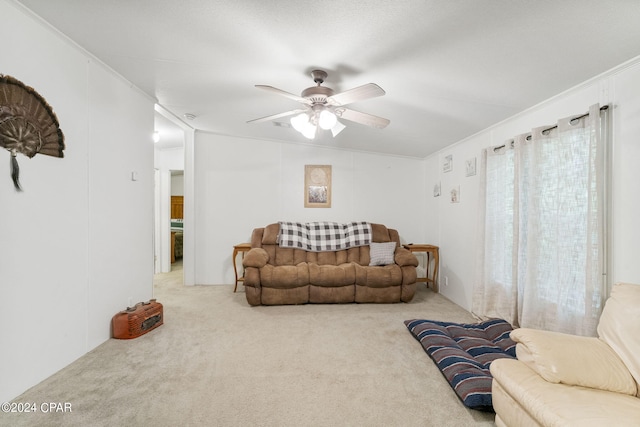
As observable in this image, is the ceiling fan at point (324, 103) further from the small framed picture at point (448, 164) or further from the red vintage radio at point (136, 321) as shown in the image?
the red vintage radio at point (136, 321)

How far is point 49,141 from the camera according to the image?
1938mm

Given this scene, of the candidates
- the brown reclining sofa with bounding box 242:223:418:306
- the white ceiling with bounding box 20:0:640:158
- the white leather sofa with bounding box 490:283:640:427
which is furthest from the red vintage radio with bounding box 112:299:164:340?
the white leather sofa with bounding box 490:283:640:427

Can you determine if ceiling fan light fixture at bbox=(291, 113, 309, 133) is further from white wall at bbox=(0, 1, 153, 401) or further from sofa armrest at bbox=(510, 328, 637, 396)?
sofa armrest at bbox=(510, 328, 637, 396)

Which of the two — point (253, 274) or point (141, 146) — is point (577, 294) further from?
point (141, 146)

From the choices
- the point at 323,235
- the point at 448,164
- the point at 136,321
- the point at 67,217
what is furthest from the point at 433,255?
the point at 67,217

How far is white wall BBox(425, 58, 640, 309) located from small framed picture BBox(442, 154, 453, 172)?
3.9 inches

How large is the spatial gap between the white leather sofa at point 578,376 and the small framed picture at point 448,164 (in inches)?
105

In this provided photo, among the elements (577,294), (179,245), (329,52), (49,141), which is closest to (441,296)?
(577,294)

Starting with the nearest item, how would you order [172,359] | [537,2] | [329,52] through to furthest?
[537,2] < [329,52] < [172,359]

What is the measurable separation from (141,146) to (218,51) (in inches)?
61.9

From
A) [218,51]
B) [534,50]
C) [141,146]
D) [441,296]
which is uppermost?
[218,51]

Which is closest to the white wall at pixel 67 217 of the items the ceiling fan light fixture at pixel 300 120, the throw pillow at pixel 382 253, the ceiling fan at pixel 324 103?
the ceiling fan at pixel 324 103

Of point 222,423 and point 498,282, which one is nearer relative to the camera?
point 222,423

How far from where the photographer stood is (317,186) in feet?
15.5
